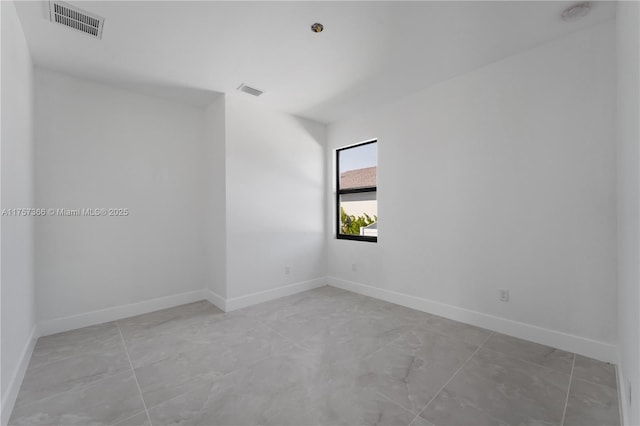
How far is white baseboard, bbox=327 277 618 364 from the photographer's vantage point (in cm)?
218

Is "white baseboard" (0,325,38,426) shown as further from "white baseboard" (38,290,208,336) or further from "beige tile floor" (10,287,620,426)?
"white baseboard" (38,290,208,336)

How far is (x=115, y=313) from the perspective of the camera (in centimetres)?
310

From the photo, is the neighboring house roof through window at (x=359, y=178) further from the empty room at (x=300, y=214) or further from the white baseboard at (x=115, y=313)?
the white baseboard at (x=115, y=313)

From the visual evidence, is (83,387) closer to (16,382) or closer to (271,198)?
(16,382)

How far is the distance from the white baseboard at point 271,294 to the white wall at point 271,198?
0.18 feet

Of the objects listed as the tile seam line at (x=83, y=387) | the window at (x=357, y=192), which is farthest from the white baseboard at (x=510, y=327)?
the tile seam line at (x=83, y=387)

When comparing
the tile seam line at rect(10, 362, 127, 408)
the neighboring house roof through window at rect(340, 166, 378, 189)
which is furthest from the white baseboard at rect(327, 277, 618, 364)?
the tile seam line at rect(10, 362, 127, 408)

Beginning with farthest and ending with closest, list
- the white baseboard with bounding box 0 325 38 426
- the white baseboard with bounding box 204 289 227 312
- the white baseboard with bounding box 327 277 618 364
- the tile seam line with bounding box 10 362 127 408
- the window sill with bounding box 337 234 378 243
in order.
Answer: the window sill with bounding box 337 234 378 243 < the white baseboard with bounding box 204 289 227 312 < the white baseboard with bounding box 327 277 618 364 < the tile seam line with bounding box 10 362 127 408 < the white baseboard with bounding box 0 325 38 426

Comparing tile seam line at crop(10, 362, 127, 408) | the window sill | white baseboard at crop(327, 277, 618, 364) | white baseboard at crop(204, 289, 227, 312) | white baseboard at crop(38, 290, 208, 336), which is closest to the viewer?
tile seam line at crop(10, 362, 127, 408)

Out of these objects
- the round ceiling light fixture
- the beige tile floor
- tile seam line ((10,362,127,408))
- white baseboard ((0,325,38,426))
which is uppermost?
the round ceiling light fixture

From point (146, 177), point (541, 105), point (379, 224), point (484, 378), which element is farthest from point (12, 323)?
point (541, 105)

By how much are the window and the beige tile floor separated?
5.15 feet

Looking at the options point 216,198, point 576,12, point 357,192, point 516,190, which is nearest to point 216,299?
point 216,198

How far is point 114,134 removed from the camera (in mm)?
3162
